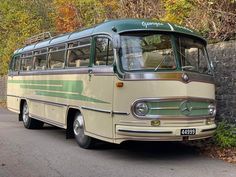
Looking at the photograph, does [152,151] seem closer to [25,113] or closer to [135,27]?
[135,27]

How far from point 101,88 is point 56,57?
3.51 meters

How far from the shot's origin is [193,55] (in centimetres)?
1009

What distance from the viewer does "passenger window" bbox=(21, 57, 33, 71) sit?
1565 cm

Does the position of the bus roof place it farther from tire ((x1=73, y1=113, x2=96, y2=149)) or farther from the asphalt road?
the asphalt road

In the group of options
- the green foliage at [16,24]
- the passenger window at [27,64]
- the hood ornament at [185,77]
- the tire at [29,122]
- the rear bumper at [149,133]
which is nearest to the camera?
the rear bumper at [149,133]

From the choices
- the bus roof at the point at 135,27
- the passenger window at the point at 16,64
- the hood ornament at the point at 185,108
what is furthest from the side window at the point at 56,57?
the hood ornament at the point at 185,108

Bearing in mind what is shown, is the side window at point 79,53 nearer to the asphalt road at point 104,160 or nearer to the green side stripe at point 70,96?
the green side stripe at point 70,96

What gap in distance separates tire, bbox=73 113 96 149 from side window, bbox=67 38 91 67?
1.25 m

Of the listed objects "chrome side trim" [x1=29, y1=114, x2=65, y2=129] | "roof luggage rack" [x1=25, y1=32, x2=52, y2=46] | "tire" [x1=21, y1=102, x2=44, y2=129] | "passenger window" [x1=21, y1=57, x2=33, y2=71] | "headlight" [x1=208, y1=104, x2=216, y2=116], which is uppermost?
"roof luggage rack" [x1=25, y1=32, x2=52, y2=46]

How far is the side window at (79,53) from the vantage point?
1096 centimetres

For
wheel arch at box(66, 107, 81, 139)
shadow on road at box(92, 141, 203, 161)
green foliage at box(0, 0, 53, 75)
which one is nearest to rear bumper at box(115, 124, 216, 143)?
shadow on road at box(92, 141, 203, 161)

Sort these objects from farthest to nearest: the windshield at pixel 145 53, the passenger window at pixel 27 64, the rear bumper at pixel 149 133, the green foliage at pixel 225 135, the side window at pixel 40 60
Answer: the passenger window at pixel 27 64, the side window at pixel 40 60, the green foliage at pixel 225 135, the windshield at pixel 145 53, the rear bumper at pixel 149 133

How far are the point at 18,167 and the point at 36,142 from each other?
331 cm

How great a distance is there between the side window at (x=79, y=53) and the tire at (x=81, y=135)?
125 cm
